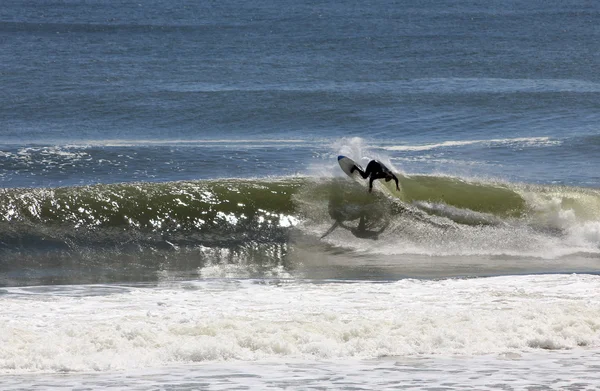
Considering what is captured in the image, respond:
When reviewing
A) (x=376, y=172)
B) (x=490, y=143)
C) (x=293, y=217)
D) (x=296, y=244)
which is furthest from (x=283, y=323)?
(x=490, y=143)

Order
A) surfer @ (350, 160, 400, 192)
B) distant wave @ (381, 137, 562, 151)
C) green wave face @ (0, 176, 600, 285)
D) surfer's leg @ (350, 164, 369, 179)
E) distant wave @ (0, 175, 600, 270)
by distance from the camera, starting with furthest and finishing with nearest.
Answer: distant wave @ (381, 137, 562, 151) → surfer's leg @ (350, 164, 369, 179) → surfer @ (350, 160, 400, 192) → distant wave @ (0, 175, 600, 270) → green wave face @ (0, 176, 600, 285)

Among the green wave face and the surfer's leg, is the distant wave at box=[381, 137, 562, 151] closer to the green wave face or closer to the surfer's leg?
the green wave face

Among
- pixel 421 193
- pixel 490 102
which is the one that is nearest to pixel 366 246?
pixel 421 193

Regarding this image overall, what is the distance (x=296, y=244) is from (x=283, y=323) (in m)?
5.17

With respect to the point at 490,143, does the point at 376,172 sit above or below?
below

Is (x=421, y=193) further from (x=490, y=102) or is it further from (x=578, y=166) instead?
(x=490, y=102)

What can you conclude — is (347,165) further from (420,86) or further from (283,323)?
(420,86)

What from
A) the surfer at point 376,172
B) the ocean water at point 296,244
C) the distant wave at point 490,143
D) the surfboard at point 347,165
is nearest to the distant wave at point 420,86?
the ocean water at point 296,244

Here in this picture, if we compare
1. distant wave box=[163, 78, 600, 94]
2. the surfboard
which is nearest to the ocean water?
the surfboard

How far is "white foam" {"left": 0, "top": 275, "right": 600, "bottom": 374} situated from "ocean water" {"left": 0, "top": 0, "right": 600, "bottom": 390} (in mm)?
30

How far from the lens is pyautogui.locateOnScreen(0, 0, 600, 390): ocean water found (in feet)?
26.9

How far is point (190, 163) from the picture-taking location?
2286cm

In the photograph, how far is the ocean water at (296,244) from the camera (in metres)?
8.20

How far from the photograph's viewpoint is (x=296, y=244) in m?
14.3
